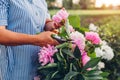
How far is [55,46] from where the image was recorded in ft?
11.1

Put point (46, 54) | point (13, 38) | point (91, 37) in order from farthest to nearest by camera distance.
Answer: point (91, 37) < point (46, 54) < point (13, 38)

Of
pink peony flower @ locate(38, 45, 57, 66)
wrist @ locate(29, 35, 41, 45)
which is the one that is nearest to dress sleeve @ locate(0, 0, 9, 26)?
wrist @ locate(29, 35, 41, 45)

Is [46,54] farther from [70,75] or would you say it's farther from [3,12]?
[3,12]

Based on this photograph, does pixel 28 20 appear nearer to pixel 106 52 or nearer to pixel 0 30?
pixel 0 30

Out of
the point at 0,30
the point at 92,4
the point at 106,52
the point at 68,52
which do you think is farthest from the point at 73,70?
the point at 92,4

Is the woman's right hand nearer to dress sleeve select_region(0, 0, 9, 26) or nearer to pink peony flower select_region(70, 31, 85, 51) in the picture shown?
pink peony flower select_region(70, 31, 85, 51)

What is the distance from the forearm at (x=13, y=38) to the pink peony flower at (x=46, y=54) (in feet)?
0.45

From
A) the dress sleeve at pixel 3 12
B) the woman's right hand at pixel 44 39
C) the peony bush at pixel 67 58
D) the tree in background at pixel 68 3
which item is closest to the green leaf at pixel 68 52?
the peony bush at pixel 67 58

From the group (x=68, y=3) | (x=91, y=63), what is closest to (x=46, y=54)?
(x=91, y=63)

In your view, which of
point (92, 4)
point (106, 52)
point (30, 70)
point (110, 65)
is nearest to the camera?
point (30, 70)

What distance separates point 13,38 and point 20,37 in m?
0.05

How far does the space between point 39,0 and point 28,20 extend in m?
0.33

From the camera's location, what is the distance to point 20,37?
326 cm

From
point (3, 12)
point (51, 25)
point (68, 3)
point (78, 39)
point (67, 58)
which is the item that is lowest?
point (67, 58)
